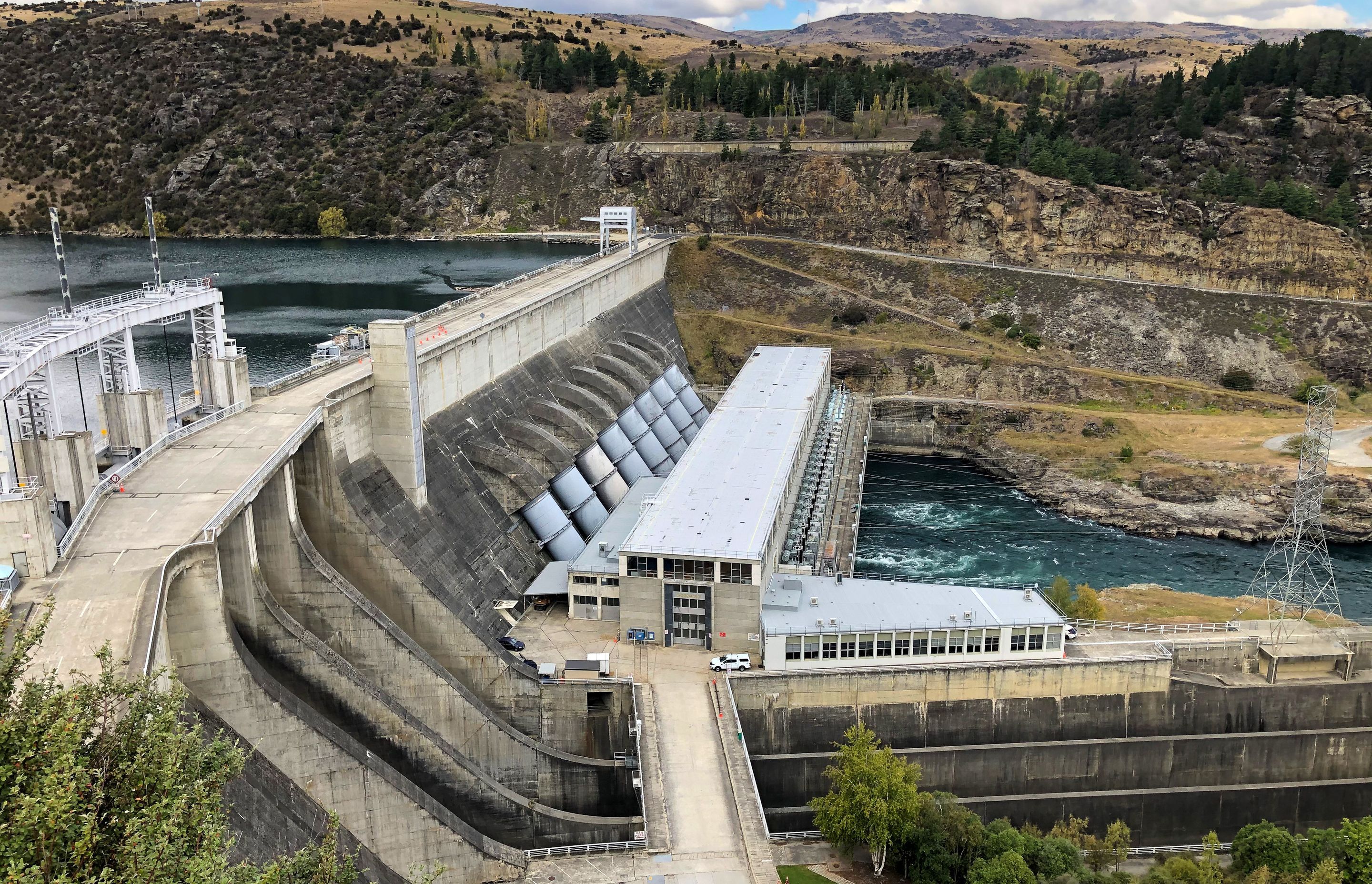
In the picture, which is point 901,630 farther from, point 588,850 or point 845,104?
point 845,104

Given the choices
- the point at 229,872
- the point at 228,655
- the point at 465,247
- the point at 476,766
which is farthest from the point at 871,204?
the point at 229,872

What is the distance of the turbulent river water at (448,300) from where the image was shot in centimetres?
6681

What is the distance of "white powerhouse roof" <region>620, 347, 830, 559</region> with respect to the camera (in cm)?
4625

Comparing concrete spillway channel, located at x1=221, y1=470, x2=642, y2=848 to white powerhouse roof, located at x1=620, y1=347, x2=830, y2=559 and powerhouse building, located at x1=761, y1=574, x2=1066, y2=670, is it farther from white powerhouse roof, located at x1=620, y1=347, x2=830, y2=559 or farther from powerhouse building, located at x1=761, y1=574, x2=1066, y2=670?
white powerhouse roof, located at x1=620, y1=347, x2=830, y2=559

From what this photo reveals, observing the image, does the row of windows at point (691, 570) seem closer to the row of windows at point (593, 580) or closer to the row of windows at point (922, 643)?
the row of windows at point (593, 580)

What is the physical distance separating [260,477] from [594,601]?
722 inches

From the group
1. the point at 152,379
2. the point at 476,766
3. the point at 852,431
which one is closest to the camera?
the point at 476,766

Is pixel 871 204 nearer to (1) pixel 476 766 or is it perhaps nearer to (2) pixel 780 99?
(2) pixel 780 99

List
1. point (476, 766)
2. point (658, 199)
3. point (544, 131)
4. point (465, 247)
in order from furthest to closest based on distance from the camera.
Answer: point (544, 131) → point (465, 247) → point (658, 199) → point (476, 766)

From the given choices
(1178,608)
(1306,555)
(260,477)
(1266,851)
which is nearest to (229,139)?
(260,477)

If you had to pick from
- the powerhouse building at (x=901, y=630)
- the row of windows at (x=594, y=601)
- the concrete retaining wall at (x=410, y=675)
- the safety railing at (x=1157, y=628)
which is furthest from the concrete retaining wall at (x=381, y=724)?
the safety railing at (x=1157, y=628)

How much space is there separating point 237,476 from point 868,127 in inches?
4829

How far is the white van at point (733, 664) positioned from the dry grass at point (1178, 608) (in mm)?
22160

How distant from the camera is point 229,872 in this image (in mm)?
17203
